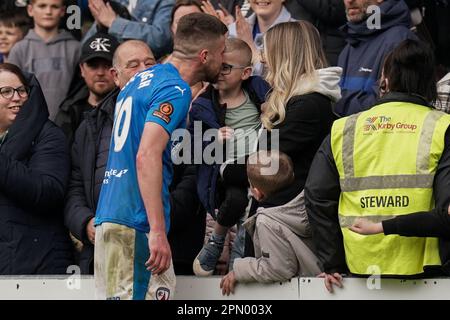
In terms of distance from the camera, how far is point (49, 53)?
382 inches

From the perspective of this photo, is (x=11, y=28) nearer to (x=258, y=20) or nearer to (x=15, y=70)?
(x=15, y=70)

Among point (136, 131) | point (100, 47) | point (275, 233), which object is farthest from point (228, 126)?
point (100, 47)

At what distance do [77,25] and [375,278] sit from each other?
4.18 m

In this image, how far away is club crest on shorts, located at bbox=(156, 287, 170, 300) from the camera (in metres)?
6.75

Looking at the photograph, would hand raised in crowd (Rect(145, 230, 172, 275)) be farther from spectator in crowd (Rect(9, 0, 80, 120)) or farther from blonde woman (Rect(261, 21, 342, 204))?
spectator in crowd (Rect(9, 0, 80, 120))

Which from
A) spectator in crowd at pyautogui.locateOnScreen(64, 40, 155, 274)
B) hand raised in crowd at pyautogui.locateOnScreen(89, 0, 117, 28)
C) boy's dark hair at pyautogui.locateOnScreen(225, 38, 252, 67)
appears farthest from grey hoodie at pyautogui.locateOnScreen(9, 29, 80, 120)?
boy's dark hair at pyautogui.locateOnScreen(225, 38, 252, 67)

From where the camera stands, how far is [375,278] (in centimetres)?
695

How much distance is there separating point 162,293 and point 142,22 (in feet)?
11.4

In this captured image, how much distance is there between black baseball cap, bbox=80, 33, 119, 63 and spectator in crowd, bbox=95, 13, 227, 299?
230 centimetres

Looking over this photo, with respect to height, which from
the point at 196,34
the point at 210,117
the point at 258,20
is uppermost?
the point at 196,34

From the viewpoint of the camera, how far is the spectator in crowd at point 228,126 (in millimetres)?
7789

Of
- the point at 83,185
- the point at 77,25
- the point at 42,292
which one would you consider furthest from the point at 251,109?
the point at 77,25

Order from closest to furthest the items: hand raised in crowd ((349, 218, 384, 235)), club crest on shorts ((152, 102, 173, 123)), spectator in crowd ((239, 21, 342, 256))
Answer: club crest on shorts ((152, 102, 173, 123)), hand raised in crowd ((349, 218, 384, 235)), spectator in crowd ((239, 21, 342, 256))
